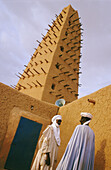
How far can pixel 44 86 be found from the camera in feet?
34.5

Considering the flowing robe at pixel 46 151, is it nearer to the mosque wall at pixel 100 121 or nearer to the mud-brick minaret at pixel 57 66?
the mosque wall at pixel 100 121

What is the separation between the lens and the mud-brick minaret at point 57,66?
1102 centimetres

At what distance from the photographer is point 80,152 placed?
2.60 meters

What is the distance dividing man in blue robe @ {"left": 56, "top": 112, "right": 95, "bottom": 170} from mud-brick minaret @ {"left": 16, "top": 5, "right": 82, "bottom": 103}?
Answer: 7390mm

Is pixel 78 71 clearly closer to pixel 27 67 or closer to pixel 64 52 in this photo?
pixel 64 52

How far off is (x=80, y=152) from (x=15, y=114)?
393 centimetres

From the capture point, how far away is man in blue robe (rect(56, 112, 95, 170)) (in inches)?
99.2

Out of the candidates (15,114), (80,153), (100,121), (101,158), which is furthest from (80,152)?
(15,114)

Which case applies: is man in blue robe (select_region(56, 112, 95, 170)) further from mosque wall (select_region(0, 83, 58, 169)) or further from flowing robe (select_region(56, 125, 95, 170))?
mosque wall (select_region(0, 83, 58, 169))

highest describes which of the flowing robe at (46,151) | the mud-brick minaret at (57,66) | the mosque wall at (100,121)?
the mud-brick minaret at (57,66)

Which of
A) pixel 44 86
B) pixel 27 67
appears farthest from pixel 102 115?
pixel 27 67

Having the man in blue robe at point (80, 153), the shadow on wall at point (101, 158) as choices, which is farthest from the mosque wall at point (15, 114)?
the man in blue robe at point (80, 153)

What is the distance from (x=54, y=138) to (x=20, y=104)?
2708 millimetres

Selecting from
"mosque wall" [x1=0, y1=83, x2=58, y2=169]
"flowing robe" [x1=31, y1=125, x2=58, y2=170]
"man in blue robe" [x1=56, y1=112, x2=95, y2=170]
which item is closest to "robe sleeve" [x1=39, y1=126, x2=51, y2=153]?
"flowing robe" [x1=31, y1=125, x2=58, y2=170]
